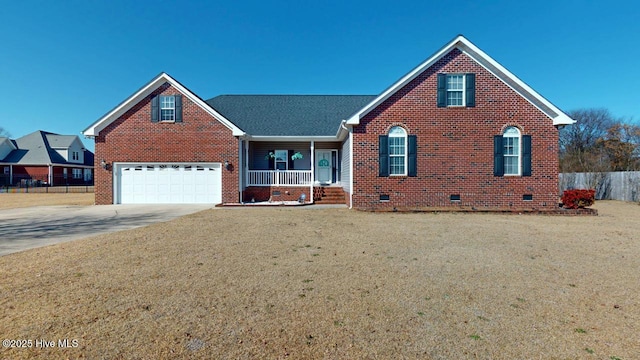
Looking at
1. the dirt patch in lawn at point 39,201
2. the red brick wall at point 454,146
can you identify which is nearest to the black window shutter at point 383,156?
the red brick wall at point 454,146

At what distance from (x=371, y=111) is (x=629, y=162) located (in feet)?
92.8

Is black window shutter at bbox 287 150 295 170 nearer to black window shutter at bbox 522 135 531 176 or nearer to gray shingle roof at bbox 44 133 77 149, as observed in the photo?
black window shutter at bbox 522 135 531 176

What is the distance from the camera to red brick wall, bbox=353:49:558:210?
42.8 feet

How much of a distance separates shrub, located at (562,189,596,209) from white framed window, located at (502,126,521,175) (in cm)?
206

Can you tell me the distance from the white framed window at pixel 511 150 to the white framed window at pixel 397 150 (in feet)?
14.0

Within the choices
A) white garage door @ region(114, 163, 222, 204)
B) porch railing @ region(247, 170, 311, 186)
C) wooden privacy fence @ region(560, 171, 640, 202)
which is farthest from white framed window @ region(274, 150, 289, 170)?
wooden privacy fence @ region(560, 171, 640, 202)

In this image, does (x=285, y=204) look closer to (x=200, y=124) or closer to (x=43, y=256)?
(x=200, y=124)

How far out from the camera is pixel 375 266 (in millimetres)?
5332

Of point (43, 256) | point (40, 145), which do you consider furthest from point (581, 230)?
point (40, 145)

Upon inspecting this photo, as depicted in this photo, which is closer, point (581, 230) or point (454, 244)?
point (454, 244)

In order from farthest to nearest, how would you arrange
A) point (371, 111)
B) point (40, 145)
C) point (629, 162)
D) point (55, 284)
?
1. point (40, 145)
2. point (629, 162)
3. point (371, 111)
4. point (55, 284)

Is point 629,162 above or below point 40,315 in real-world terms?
above

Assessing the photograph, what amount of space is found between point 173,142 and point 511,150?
15653 mm

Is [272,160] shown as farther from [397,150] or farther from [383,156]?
[397,150]
